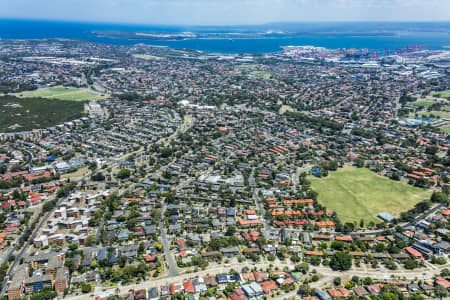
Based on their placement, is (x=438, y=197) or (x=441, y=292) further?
(x=438, y=197)

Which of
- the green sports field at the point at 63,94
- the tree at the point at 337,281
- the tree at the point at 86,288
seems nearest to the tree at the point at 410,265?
the tree at the point at 337,281

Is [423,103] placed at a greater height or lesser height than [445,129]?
greater

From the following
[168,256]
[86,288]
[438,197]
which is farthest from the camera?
[438,197]

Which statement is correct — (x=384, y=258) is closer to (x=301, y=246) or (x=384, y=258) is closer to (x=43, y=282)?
(x=301, y=246)

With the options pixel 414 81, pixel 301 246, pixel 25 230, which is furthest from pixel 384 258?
pixel 414 81

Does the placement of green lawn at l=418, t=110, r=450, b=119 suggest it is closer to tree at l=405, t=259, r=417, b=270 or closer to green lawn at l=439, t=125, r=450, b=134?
green lawn at l=439, t=125, r=450, b=134

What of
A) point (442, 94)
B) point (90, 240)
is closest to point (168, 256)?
point (90, 240)

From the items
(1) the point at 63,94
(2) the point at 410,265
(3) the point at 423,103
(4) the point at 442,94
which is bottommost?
(2) the point at 410,265

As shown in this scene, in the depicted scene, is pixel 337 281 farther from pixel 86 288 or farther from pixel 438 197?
pixel 438 197
